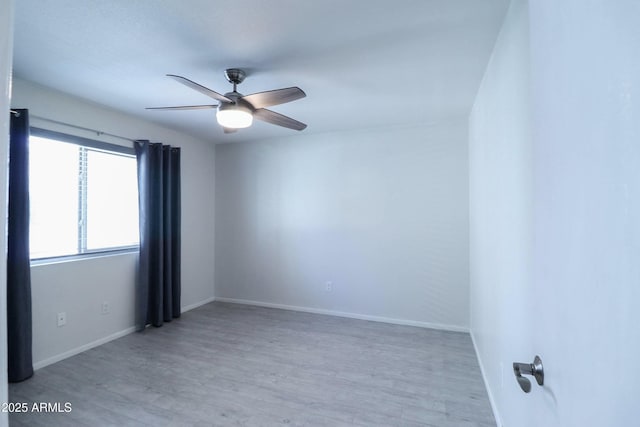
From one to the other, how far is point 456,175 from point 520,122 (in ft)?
6.85

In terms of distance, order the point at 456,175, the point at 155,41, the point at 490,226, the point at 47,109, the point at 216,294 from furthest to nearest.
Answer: the point at 216,294, the point at 456,175, the point at 47,109, the point at 490,226, the point at 155,41

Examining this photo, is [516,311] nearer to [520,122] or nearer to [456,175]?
[520,122]

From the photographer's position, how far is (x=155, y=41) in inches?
69.3

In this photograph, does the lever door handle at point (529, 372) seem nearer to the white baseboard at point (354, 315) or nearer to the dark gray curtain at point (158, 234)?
the white baseboard at point (354, 315)

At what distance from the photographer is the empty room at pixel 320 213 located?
506 mm

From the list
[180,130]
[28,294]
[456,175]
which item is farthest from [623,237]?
[180,130]

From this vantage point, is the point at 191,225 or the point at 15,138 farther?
the point at 191,225

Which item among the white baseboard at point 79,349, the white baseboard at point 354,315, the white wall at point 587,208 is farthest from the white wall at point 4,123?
the white baseboard at point 354,315

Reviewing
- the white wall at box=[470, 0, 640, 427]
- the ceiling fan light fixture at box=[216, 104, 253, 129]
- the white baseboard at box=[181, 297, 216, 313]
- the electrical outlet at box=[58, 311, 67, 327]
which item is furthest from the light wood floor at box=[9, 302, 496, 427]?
the ceiling fan light fixture at box=[216, 104, 253, 129]

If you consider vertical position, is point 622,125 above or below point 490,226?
above

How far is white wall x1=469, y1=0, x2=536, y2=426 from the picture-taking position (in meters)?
1.21

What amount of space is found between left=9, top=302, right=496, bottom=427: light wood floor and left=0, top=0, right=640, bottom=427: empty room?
0.07 ft

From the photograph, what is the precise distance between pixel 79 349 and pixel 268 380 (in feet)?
6.44

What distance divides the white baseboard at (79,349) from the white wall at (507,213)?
3.55 metres
